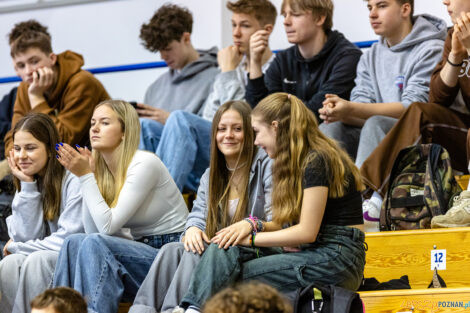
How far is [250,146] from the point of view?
110 inches

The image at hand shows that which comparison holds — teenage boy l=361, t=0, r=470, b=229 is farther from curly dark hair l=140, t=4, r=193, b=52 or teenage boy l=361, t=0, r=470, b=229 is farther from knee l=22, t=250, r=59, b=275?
curly dark hair l=140, t=4, r=193, b=52

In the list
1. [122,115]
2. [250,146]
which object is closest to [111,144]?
[122,115]

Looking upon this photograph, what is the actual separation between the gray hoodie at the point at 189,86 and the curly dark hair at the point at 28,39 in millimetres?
714

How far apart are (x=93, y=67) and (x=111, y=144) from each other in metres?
2.57

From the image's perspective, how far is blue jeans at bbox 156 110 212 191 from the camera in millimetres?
3566

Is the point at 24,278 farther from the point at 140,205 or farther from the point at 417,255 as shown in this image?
the point at 417,255

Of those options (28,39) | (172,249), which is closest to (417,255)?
(172,249)

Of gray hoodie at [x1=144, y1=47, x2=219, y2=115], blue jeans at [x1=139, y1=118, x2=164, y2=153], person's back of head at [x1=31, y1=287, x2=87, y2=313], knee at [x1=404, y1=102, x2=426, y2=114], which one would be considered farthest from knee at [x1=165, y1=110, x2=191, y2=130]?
A: person's back of head at [x1=31, y1=287, x2=87, y2=313]

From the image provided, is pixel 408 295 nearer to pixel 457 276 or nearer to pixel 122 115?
pixel 457 276

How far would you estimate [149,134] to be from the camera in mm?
→ 3805

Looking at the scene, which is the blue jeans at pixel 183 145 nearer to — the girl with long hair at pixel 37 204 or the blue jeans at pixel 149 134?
the blue jeans at pixel 149 134

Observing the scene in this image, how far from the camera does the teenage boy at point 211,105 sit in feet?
11.7

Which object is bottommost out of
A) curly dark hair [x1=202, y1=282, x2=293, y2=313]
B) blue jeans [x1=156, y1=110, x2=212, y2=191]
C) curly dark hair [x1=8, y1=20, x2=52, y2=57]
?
curly dark hair [x1=202, y1=282, x2=293, y2=313]

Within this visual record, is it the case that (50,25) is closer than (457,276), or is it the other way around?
(457,276)
